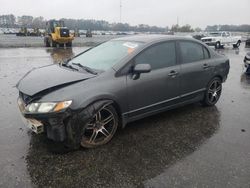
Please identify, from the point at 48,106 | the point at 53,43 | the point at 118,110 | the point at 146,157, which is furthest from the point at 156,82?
the point at 53,43

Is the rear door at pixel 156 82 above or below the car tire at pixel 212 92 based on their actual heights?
above

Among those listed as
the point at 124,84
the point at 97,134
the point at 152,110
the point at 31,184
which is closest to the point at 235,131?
the point at 152,110

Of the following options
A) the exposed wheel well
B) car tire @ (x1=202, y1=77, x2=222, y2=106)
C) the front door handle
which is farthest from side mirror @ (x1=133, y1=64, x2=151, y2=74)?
car tire @ (x1=202, y1=77, x2=222, y2=106)

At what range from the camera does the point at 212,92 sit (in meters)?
5.72

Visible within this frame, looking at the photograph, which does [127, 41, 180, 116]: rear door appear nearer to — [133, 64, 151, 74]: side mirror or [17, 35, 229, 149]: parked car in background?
[17, 35, 229, 149]: parked car in background

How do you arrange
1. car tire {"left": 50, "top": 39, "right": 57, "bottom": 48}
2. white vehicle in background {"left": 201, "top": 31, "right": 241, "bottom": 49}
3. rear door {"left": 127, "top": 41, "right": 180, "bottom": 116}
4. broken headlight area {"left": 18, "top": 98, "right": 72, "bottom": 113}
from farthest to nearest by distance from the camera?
white vehicle in background {"left": 201, "top": 31, "right": 241, "bottom": 49} < car tire {"left": 50, "top": 39, "right": 57, "bottom": 48} < rear door {"left": 127, "top": 41, "right": 180, "bottom": 116} < broken headlight area {"left": 18, "top": 98, "right": 72, "bottom": 113}

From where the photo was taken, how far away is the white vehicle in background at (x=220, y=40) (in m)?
25.4

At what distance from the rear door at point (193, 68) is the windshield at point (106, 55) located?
43.6 inches

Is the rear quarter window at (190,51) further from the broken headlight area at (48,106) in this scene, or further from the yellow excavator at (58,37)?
the yellow excavator at (58,37)

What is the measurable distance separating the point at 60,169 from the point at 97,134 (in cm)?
78

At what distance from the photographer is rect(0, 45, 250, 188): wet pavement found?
305cm

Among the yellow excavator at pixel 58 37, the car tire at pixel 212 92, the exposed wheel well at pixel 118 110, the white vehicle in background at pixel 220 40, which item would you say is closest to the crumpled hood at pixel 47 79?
the exposed wheel well at pixel 118 110

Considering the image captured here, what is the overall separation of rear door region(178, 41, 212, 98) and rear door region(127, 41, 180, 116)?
20 centimetres

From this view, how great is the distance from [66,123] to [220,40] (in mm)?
25368
